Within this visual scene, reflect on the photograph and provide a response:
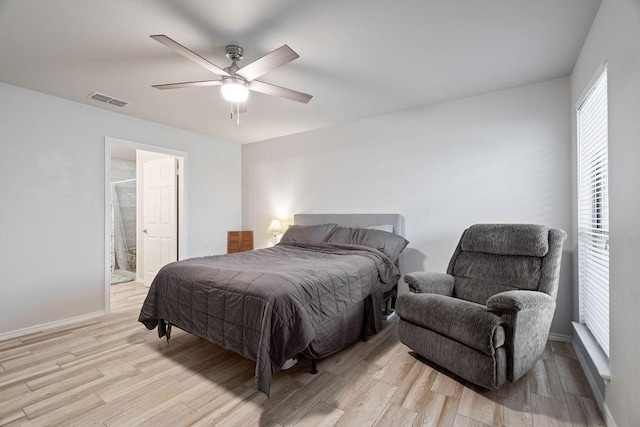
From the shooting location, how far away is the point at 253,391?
6.43ft

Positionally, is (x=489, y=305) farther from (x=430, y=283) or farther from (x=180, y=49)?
(x=180, y=49)

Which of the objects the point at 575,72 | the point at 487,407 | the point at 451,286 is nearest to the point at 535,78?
the point at 575,72

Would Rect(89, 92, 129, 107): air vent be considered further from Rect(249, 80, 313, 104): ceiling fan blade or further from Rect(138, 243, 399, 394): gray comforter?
Rect(138, 243, 399, 394): gray comforter

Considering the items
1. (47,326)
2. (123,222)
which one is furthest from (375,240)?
(123,222)

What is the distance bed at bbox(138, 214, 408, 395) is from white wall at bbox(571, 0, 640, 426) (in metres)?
1.58

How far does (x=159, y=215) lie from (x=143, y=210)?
63cm

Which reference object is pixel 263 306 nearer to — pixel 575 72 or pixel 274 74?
pixel 274 74

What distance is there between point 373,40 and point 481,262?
6.68ft

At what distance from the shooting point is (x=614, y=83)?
5.25ft

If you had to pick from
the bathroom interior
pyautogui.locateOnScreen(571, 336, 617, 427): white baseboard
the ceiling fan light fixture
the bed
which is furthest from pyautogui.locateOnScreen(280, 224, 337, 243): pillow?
the bathroom interior

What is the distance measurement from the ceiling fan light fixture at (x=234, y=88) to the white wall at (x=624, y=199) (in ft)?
7.26

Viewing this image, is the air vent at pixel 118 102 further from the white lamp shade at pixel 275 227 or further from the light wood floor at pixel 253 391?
the light wood floor at pixel 253 391

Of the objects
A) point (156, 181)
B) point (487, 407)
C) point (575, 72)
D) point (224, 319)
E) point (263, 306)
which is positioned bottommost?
point (487, 407)

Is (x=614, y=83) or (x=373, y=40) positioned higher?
(x=373, y=40)
